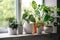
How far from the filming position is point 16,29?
81.9 inches

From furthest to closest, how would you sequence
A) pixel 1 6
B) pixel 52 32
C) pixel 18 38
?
pixel 52 32 < pixel 1 6 < pixel 18 38

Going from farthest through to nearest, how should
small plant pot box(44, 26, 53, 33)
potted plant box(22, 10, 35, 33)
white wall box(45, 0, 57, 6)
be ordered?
white wall box(45, 0, 57, 6)
small plant pot box(44, 26, 53, 33)
potted plant box(22, 10, 35, 33)

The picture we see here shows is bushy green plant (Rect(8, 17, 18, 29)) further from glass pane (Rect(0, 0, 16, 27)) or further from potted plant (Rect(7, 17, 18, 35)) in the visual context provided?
glass pane (Rect(0, 0, 16, 27))

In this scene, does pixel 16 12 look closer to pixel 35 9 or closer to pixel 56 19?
pixel 35 9

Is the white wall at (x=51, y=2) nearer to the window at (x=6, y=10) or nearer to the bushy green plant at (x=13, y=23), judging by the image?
the window at (x=6, y=10)

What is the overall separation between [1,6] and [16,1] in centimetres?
25

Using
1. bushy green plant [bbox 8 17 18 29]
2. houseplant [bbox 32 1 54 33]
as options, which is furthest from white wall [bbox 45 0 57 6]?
bushy green plant [bbox 8 17 18 29]

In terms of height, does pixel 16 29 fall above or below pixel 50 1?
below

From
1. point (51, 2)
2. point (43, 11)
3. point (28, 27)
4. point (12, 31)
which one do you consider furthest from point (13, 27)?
point (51, 2)

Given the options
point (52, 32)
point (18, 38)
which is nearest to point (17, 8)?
point (18, 38)

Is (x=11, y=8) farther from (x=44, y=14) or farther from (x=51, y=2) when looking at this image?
(x=51, y=2)

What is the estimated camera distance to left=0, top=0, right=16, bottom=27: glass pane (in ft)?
7.10

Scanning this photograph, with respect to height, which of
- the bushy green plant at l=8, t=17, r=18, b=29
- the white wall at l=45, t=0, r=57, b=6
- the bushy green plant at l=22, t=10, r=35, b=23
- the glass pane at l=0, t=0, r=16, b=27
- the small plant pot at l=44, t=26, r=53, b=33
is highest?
the white wall at l=45, t=0, r=57, b=6

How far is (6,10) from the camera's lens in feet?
7.22
